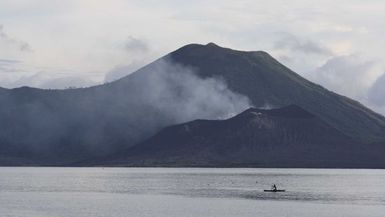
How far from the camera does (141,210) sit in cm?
17712

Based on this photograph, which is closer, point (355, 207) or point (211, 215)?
point (211, 215)

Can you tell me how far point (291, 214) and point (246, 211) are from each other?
35.0 ft

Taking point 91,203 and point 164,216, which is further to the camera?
point 91,203

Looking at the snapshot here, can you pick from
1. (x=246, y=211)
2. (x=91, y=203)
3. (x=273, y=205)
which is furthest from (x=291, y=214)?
(x=91, y=203)

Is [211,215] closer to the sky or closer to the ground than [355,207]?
closer to the ground

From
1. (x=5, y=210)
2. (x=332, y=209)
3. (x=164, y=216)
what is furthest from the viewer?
(x=332, y=209)

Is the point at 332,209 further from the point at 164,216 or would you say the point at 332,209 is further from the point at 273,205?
the point at 164,216

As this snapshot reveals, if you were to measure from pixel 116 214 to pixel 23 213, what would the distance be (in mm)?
18963

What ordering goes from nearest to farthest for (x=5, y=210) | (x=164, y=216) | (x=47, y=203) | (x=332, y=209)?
1. (x=164, y=216)
2. (x=5, y=210)
3. (x=332, y=209)
4. (x=47, y=203)

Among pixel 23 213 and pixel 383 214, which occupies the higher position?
pixel 383 214

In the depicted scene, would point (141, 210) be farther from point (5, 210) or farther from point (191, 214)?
point (5, 210)

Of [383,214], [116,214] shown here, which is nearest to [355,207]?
[383,214]

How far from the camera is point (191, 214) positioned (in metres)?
169

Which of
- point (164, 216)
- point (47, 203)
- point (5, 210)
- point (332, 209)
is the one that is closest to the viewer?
point (164, 216)
